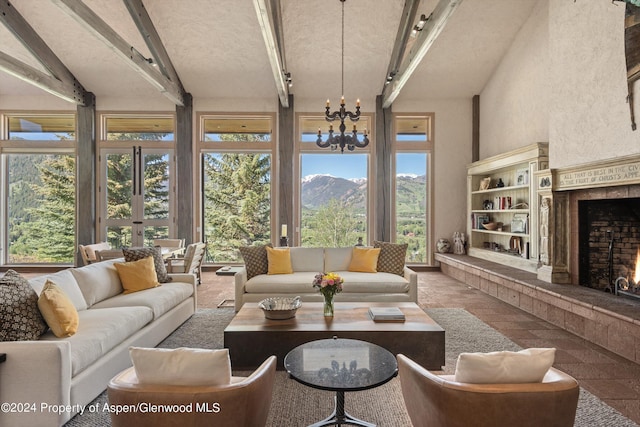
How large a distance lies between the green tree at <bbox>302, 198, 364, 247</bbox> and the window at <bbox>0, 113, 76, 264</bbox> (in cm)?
524

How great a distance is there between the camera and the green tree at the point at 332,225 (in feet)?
25.9

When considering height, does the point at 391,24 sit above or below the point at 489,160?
above

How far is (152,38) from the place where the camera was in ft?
20.1

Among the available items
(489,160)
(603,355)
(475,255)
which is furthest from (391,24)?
(603,355)

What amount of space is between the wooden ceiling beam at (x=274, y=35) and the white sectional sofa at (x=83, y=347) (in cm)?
351

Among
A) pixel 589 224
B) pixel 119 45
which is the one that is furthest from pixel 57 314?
pixel 589 224

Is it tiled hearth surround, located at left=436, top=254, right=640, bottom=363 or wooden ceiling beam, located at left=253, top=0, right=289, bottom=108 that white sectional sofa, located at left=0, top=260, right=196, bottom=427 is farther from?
tiled hearth surround, located at left=436, top=254, right=640, bottom=363

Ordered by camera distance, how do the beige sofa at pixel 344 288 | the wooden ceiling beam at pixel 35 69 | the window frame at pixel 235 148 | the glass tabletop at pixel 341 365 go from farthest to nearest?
the window frame at pixel 235 148 → the wooden ceiling beam at pixel 35 69 → the beige sofa at pixel 344 288 → the glass tabletop at pixel 341 365

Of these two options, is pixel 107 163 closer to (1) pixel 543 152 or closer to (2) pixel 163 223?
(2) pixel 163 223

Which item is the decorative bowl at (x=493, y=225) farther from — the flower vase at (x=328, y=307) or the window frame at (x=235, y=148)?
the flower vase at (x=328, y=307)

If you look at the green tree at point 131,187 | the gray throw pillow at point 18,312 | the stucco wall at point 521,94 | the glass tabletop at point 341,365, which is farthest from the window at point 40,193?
the stucco wall at point 521,94

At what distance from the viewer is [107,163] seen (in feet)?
25.2

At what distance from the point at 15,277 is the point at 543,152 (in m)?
6.39

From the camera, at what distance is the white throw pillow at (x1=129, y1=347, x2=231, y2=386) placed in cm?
143
